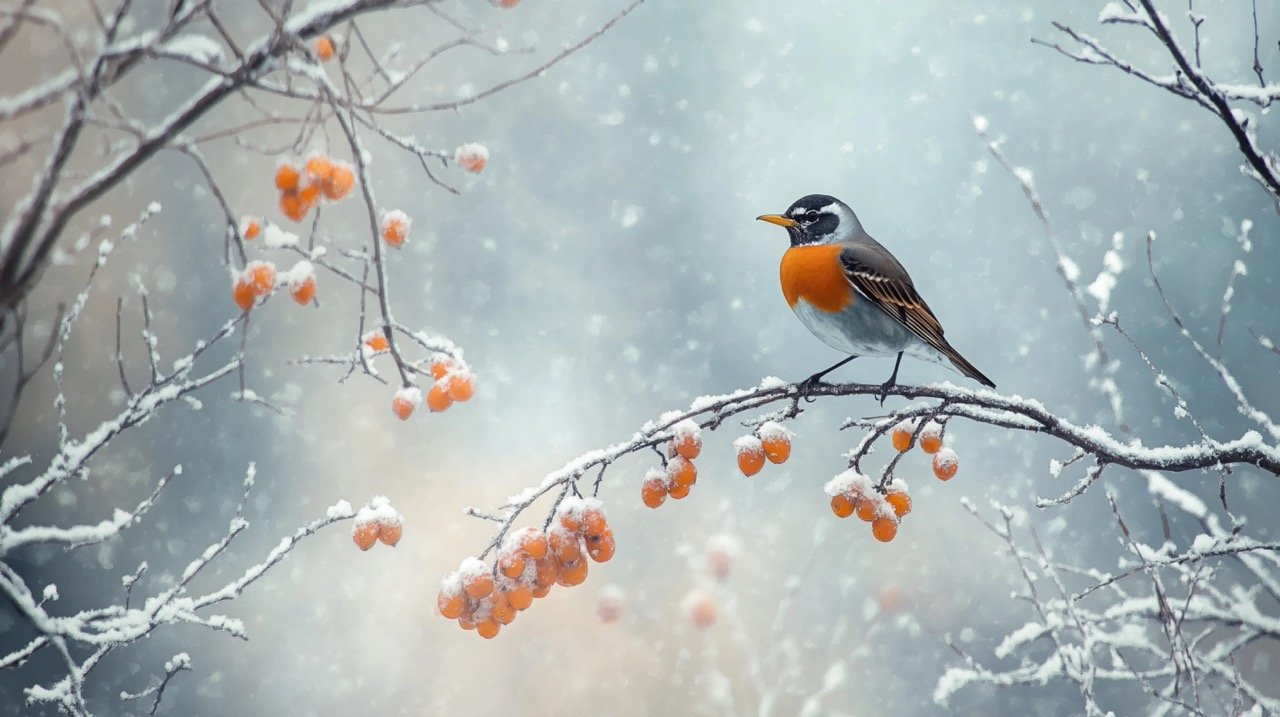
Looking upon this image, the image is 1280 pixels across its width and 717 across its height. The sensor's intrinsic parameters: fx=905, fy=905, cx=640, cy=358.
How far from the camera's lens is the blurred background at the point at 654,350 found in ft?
13.1

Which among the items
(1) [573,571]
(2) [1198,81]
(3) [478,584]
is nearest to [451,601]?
(3) [478,584]

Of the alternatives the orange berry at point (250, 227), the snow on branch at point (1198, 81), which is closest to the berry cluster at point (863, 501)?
the snow on branch at point (1198, 81)

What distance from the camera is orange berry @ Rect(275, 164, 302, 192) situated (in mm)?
923

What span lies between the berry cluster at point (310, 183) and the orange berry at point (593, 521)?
44 centimetres

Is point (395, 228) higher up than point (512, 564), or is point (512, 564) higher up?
point (395, 228)

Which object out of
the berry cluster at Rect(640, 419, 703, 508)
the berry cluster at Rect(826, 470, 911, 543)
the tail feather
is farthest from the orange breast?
the berry cluster at Rect(640, 419, 703, 508)

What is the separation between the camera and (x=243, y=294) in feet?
3.19

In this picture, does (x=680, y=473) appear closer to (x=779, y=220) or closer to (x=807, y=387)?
(x=807, y=387)

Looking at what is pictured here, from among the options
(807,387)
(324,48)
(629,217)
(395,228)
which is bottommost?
(807,387)

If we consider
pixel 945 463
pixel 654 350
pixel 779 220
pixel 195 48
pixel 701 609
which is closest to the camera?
pixel 195 48

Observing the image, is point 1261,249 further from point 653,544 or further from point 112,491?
point 112,491

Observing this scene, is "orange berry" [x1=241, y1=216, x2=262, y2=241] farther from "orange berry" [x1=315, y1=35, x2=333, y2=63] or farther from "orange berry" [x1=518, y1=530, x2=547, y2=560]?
"orange berry" [x1=518, y1=530, x2=547, y2=560]

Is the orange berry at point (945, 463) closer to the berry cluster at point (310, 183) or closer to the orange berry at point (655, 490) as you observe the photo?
the orange berry at point (655, 490)

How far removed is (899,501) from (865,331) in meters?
0.38
